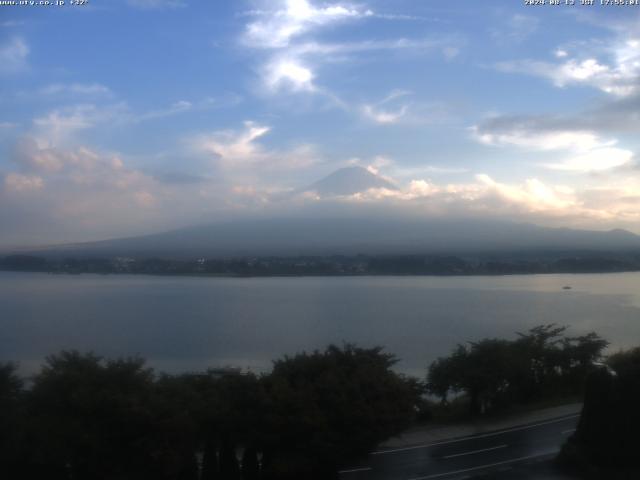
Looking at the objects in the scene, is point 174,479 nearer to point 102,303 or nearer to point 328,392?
point 328,392

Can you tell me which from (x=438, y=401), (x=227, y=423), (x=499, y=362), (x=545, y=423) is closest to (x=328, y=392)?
(x=227, y=423)

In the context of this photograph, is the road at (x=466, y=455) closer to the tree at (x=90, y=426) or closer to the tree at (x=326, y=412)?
the tree at (x=326, y=412)

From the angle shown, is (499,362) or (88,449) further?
(499,362)

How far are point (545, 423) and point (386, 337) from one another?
11380 mm

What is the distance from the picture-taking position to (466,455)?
8.02 m

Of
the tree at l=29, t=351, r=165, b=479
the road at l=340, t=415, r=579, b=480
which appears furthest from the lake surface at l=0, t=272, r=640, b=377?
the tree at l=29, t=351, r=165, b=479

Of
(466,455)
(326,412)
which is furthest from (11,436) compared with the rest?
(466,455)

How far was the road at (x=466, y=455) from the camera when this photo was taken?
727 centimetres

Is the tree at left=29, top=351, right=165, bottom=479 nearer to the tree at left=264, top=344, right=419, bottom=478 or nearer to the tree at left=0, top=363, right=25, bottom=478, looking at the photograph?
the tree at left=0, top=363, right=25, bottom=478

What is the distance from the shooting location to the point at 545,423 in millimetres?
9617

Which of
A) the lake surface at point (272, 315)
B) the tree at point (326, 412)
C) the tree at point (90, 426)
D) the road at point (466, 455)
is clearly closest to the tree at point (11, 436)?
the tree at point (90, 426)

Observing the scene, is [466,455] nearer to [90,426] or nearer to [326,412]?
[326,412]

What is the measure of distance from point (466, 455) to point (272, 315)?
63.7 feet

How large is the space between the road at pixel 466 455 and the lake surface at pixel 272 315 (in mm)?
6208
